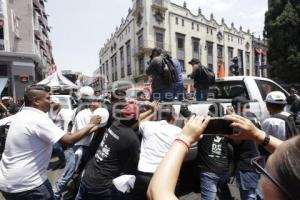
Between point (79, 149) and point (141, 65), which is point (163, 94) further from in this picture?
point (141, 65)

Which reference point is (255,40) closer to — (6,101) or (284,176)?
(6,101)

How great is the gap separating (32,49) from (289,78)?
1978 centimetres

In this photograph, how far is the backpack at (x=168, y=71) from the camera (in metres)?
7.03

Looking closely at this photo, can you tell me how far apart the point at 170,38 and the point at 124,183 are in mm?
44308

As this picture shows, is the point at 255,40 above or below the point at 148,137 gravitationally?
above

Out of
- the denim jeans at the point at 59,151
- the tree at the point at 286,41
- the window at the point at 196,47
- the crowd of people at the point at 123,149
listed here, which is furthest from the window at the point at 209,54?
the crowd of people at the point at 123,149

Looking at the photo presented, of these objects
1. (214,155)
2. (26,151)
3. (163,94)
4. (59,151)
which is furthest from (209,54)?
(26,151)

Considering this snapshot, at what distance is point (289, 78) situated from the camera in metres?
25.2

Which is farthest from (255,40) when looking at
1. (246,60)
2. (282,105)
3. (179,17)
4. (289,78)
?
(282,105)

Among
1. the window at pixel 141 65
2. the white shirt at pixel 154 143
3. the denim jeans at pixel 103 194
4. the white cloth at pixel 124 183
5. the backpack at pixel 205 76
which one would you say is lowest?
the denim jeans at pixel 103 194

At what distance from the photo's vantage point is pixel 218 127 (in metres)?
1.68

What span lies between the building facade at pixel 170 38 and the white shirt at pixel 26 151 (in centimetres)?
3635

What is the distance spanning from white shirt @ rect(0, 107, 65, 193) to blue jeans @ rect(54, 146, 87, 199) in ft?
7.75

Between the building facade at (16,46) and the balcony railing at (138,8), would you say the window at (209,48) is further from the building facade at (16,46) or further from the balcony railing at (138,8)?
the building facade at (16,46)
